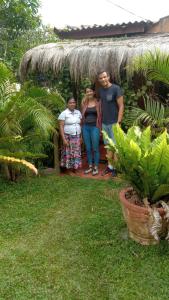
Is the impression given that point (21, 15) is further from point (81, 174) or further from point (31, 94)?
point (81, 174)

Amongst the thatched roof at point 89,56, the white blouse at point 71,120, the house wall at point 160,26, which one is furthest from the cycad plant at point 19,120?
the house wall at point 160,26

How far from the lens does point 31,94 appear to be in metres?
6.23

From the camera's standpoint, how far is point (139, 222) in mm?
3848

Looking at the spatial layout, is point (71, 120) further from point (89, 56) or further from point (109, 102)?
point (89, 56)

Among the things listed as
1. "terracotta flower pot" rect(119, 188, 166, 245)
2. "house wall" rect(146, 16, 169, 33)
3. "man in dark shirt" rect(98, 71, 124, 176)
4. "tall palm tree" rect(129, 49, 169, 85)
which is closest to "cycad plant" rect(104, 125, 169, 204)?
"terracotta flower pot" rect(119, 188, 166, 245)

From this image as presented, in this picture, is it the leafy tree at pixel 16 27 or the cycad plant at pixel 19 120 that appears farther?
the leafy tree at pixel 16 27

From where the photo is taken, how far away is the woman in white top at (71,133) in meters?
6.36

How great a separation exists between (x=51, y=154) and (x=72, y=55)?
215 cm

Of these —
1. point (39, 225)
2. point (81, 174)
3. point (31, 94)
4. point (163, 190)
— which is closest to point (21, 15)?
point (31, 94)

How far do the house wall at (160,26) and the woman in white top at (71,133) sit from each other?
718 cm

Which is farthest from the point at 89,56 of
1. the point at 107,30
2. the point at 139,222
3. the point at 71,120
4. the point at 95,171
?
the point at 107,30

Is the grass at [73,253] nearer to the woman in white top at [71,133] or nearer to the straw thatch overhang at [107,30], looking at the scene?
the woman in white top at [71,133]

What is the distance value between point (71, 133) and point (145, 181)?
2.87 m

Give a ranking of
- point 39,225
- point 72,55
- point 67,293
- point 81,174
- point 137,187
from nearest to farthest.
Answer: point 67,293 → point 137,187 → point 39,225 → point 81,174 → point 72,55
